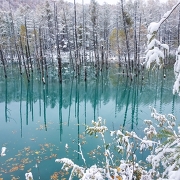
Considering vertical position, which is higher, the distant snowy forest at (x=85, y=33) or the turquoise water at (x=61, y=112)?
the distant snowy forest at (x=85, y=33)

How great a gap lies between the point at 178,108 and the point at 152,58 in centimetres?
1324

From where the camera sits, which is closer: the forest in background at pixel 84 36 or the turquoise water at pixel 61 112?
the turquoise water at pixel 61 112

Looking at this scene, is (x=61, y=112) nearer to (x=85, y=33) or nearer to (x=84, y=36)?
(x=84, y=36)

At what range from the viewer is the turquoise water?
833 cm

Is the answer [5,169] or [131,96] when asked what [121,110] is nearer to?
[131,96]

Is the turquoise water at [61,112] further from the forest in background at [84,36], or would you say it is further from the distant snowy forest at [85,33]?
the distant snowy forest at [85,33]

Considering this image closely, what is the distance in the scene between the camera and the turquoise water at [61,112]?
27.3 ft

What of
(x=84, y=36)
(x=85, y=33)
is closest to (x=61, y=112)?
(x=84, y=36)

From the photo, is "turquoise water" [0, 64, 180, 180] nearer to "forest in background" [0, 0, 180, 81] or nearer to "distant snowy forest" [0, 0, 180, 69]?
"forest in background" [0, 0, 180, 81]

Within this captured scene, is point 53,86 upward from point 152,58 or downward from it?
downward

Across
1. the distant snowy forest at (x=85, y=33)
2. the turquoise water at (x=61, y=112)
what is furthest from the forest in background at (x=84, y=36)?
the turquoise water at (x=61, y=112)

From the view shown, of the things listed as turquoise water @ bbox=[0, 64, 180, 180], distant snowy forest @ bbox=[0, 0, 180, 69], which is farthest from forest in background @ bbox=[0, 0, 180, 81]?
turquoise water @ bbox=[0, 64, 180, 180]

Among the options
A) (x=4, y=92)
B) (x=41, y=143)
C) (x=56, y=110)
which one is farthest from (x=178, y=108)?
(x=4, y=92)

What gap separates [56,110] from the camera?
14.9 meters
